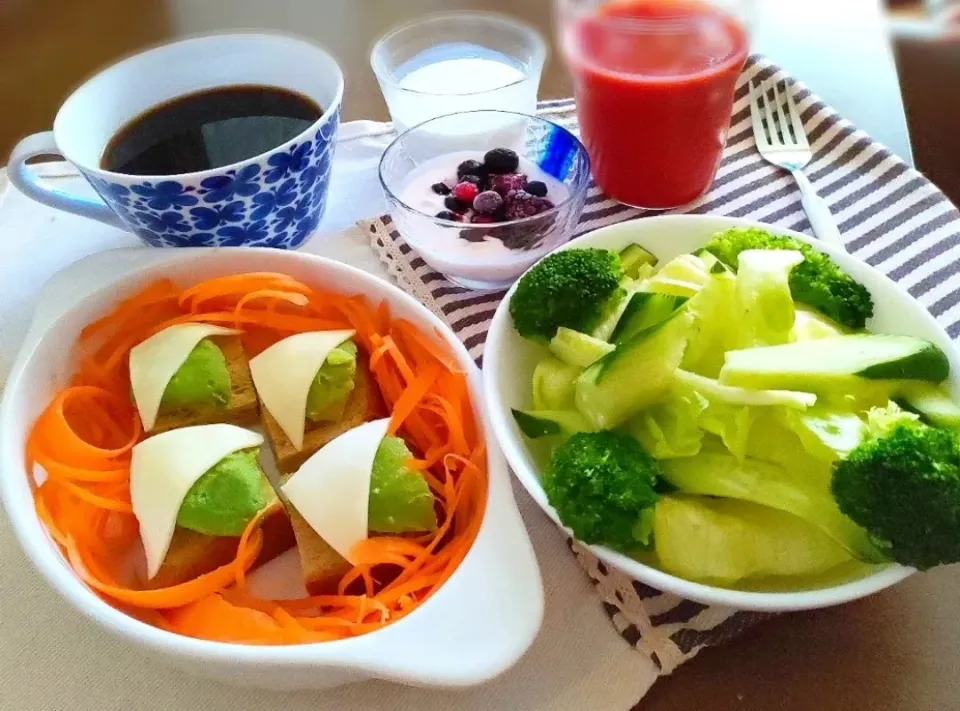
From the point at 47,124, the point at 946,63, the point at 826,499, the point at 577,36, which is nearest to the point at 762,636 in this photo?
the point at 826,499

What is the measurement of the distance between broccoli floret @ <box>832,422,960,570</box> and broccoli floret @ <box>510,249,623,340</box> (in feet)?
0.80

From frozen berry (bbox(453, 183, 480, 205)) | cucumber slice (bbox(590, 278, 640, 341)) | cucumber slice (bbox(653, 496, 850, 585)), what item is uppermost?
cucumber slice (bbox(590, 278, 640, 341))

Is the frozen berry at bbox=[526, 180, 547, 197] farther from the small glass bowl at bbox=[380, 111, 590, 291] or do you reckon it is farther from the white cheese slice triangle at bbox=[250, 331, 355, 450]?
the white cheese slice triangle at bbox=[250, 331, 355, 450]

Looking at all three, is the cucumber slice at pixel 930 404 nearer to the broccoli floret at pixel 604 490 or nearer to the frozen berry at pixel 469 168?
the broccoli floret at pixel 604 490

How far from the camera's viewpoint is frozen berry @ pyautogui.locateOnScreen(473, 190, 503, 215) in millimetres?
869

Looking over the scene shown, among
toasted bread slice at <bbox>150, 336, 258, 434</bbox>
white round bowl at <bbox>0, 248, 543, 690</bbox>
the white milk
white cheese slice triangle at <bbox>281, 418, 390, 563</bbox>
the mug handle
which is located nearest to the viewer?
white round bowl at <bbox>0, 248, 543, 690</bbox>

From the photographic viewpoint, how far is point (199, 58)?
0.94m

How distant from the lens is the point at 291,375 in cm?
71

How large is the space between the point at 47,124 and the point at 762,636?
1.20 m

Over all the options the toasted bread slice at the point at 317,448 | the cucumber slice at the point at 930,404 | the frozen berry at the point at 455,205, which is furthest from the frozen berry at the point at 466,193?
the cucumber slice at the point at 930,404

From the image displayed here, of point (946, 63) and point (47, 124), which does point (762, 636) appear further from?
point (47, 124)

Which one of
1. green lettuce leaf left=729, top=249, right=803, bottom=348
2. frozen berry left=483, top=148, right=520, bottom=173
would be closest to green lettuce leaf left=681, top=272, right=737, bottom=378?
green lettuce leaf left=729, top=249, right=803, bottom=348

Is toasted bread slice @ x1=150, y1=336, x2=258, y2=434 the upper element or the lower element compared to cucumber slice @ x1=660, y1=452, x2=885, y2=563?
lower

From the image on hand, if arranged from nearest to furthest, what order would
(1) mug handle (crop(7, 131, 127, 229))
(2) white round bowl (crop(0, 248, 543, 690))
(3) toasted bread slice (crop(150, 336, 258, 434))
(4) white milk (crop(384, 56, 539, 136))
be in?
(2) white round bowl (crop(0, 248, 543, 690))
(3) toasted bread slice (crop(150, 336, 258, 434))
(1) mug handle (crop(7, 131, 127, 229))
(4) white milk (crop(384, 56, 539, 136))
